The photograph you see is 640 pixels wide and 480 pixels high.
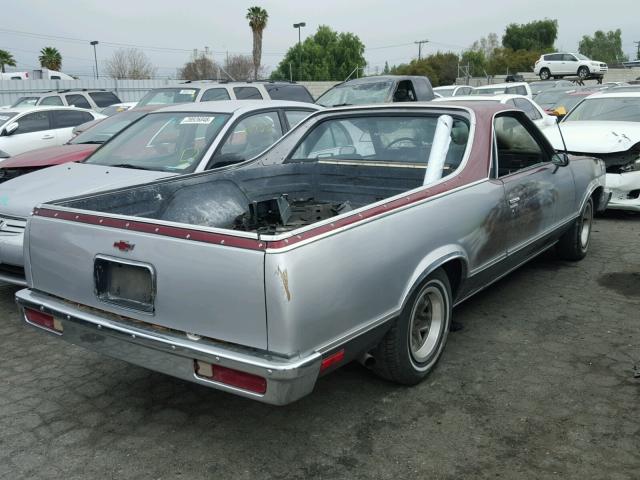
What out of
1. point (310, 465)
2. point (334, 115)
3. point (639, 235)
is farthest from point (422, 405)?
point (639, 235)

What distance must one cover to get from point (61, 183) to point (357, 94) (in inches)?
352

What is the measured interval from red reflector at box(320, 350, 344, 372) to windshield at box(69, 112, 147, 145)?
626cm

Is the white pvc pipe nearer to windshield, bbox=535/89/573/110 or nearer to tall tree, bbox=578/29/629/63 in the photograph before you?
windshield, bbox=535/89/573/110

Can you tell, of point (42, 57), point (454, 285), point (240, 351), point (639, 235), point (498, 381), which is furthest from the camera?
point (42, 57)

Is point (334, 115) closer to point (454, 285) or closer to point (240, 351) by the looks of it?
point (454, 285)

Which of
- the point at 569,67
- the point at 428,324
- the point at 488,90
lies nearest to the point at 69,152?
the point at 428,324

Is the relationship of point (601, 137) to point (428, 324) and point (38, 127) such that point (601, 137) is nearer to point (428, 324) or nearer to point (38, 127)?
point (428, 324)

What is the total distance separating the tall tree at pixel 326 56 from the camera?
74.5 m

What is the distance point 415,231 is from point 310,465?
1334 mm

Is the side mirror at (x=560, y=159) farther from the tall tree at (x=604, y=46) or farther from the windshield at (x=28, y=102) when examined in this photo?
the tall tree at (x=604, y=46)

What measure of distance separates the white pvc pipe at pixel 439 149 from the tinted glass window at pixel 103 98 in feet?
50.5

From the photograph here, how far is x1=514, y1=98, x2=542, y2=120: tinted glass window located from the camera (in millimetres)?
11117

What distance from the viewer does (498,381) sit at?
12.5ft

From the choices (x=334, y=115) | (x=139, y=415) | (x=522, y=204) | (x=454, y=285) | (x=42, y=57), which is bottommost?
(x=139, y=415)
